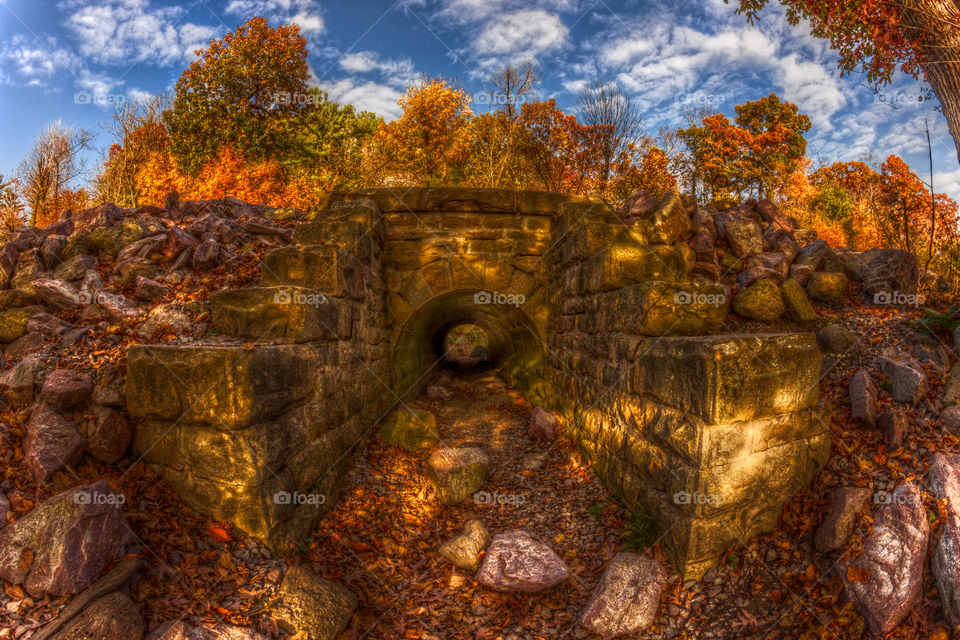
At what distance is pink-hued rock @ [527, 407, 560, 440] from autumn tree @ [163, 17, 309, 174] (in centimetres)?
1777

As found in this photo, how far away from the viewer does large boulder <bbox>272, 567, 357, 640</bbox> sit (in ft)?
8.06

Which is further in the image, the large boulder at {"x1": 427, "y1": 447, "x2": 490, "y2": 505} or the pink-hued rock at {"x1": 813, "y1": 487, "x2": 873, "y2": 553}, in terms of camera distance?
the large boulder at {"x1": 427, "y1": 447, "x2": 490, "y2": 505}

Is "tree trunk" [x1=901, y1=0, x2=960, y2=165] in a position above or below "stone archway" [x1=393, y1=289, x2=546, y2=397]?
above

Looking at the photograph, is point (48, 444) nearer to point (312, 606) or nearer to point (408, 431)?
point (312, 606)

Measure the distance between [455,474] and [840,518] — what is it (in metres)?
2.90

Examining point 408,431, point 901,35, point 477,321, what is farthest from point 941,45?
point 408,431

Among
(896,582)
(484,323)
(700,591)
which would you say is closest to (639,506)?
(700,591)

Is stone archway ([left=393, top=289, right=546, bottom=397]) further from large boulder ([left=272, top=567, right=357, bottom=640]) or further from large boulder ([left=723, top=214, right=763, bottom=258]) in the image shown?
large boulder ([left=272, top=567, right=357, bottom=640])

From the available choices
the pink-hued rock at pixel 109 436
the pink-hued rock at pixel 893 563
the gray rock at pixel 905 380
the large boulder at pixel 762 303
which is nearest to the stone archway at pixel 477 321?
the large boulder at pixel 762 303

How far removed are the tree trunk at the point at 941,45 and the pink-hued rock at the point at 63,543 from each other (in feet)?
26.4

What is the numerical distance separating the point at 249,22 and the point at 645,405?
23153 mm

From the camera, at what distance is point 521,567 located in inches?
119

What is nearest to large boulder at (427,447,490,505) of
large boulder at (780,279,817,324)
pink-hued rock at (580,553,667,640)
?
pink-hued rock at (580,553,667,640)

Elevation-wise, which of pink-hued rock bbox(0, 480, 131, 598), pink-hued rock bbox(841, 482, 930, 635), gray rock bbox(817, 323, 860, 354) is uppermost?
gray rock bbox(817, 323, 860, 354)
